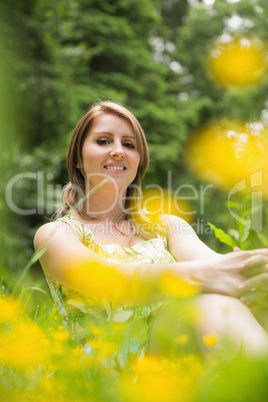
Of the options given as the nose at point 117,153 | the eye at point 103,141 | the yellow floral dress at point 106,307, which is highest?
the eye at point 103,141

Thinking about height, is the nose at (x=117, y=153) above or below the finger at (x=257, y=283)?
above

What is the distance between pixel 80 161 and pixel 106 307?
2.09 ft

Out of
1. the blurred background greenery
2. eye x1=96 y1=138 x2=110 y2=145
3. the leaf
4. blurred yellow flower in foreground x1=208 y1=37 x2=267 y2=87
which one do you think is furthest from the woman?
blurred yellow flower in foreground x1=208 y1=37 x2=267 y2=87

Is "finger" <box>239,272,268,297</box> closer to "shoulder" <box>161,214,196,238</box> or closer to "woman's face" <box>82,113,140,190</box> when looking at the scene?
"shoulder" <box>161,214,196,238</box>

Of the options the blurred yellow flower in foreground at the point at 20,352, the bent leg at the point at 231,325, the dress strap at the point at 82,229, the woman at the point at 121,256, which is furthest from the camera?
the dress strap at the point at 82,229

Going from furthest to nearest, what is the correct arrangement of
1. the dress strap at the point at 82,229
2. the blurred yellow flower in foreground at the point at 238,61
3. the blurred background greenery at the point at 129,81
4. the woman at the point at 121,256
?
1. the blurred yellow flower in foreground at the point at 238,61
2. the blurred background greenery at the point at 129,81
3. the dress strap at the point at 82,229
4. the woman at the point at 121,256

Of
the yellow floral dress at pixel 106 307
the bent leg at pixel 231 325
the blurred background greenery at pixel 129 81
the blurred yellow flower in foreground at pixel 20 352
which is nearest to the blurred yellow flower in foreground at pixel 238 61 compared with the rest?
the blurred background greenery at pixel 129 81

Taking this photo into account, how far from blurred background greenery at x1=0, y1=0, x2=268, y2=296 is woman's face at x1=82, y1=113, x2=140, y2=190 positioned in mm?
1790

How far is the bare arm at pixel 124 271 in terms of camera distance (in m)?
1.05

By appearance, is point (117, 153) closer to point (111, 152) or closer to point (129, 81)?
point (111, 152)

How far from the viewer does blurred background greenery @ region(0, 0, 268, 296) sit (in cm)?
500

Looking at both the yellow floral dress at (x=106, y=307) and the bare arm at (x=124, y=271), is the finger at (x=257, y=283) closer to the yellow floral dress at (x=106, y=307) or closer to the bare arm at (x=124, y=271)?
the bare arm at (x=124, y=271)

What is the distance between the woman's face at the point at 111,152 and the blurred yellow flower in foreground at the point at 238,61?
911 cm

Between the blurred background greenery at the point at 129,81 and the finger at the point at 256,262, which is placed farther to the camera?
the blurred background greenery at the point at 129,81
